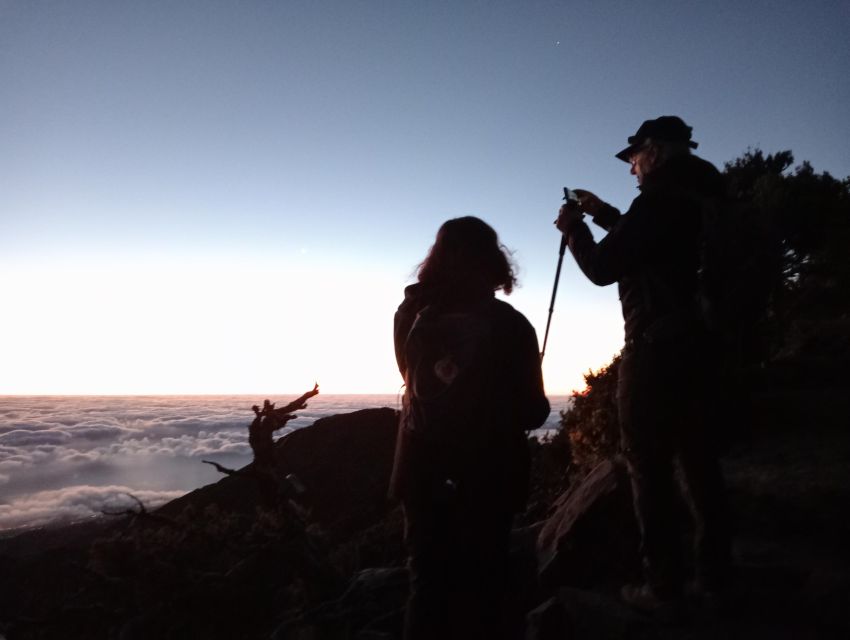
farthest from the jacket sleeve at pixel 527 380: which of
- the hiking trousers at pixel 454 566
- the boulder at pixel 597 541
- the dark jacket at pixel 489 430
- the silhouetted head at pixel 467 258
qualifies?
the boulder at pixel 597 541

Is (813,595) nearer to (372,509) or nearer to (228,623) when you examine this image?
(228,623)

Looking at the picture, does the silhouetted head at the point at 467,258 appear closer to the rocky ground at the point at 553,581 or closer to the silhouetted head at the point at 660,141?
the silhouetted head at the point at 660,141

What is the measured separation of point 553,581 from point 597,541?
498mm

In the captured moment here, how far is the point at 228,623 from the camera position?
33.3 feet

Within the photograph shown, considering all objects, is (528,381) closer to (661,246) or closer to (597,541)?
(661,246)

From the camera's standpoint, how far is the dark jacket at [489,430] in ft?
8.07

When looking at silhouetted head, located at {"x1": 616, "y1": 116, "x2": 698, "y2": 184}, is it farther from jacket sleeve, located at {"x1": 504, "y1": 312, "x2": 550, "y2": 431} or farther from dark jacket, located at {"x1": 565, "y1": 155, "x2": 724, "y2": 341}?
jacket sleeve, located at {"x1": 504, "y1": 312, "x2": 550, "y2": 431}

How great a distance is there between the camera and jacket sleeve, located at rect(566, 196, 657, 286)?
9.82ft

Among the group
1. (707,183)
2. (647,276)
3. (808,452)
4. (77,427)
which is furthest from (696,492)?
(77,427)

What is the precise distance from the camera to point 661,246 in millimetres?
3012

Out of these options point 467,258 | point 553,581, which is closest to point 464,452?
point 467,258

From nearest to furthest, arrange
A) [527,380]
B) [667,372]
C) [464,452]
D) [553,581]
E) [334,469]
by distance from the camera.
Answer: [464,452]
[527,380]
[667,372]
[553,581]
[334,469]

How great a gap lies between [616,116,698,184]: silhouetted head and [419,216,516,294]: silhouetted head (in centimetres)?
118

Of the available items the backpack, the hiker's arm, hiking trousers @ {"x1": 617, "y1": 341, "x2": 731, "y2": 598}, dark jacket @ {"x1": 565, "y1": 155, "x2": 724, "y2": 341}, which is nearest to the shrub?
hiking trousers @ {"x1": 617, "y1": 341, "x2": 731, "y2": 598}
